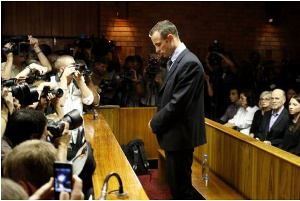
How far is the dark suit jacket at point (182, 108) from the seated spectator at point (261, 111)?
1.87 meters

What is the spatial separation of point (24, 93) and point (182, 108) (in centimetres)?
87

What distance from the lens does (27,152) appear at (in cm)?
139

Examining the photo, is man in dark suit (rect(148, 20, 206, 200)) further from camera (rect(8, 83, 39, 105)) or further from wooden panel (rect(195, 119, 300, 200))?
camera (rect(8, 83, 39, 105))

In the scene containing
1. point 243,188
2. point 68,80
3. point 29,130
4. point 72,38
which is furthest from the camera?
point 72,38

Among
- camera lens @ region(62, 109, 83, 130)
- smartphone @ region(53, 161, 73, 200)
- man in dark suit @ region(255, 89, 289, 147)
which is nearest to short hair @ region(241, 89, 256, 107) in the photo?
man in dark suit @ region(255, 89, 289, 147)

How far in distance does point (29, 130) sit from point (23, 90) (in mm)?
292

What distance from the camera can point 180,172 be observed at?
2.39 meters

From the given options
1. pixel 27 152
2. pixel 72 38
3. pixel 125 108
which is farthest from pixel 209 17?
pixel 27 152

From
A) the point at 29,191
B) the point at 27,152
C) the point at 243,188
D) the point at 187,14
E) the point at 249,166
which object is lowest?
the point at 243,188

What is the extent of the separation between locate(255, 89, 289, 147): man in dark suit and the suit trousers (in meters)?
1.43

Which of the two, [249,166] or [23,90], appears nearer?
[23,90]

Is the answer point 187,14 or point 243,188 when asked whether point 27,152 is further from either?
point 187,14

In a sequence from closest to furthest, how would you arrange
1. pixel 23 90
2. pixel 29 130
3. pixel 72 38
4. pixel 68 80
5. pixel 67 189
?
pixel 67 189, pixel 29 130, pixel 23 90, pixel 68 80, pixel 72 38

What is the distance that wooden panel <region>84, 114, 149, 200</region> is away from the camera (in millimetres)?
1850
